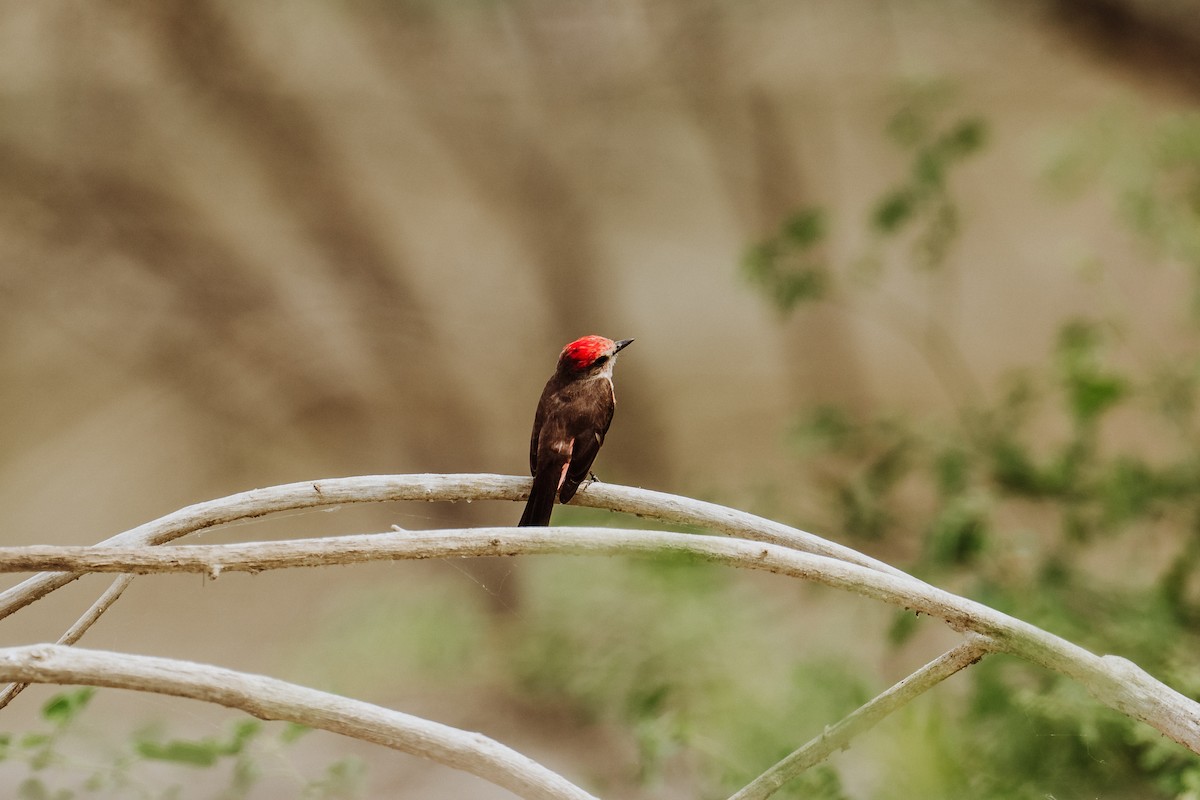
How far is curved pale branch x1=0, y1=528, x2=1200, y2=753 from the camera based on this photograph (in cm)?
81

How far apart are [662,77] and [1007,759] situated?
3.22m

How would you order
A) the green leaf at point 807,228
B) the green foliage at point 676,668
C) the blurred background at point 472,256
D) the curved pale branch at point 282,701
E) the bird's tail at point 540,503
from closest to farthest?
the curved pale branch at point 282,701 → the bird's tail at point 540,503 → the green foliage at point 676,668 → the green leaf at point 807,228 → the blurred background at point 472,256

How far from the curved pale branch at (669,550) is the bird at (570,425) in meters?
0.40

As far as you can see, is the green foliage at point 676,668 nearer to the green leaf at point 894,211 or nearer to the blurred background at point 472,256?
the blurred background at point 472,256

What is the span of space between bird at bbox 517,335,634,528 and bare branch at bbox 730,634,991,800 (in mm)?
460

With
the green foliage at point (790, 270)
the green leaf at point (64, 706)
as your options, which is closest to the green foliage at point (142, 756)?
the green leaf at point (64, 706)

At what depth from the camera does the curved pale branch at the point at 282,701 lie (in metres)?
0.78

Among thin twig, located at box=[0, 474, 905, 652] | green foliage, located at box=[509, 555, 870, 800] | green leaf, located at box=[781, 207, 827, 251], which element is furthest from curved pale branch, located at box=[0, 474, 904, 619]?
green leaf, located at box=[781, 207, 827, 251]

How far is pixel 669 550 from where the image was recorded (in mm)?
860

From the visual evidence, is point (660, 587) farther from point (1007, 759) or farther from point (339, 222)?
point (339, 222)

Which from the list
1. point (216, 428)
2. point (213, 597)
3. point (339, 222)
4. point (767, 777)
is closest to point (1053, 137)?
point (767, 777)

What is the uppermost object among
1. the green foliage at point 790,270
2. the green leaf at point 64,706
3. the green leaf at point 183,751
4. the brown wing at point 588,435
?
the green foliage at point 790,270

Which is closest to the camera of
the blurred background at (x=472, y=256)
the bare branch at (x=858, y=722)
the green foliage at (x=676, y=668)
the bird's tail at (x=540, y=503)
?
the bare branch at (x=858, y=722)

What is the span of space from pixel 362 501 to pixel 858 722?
1.60 feet
